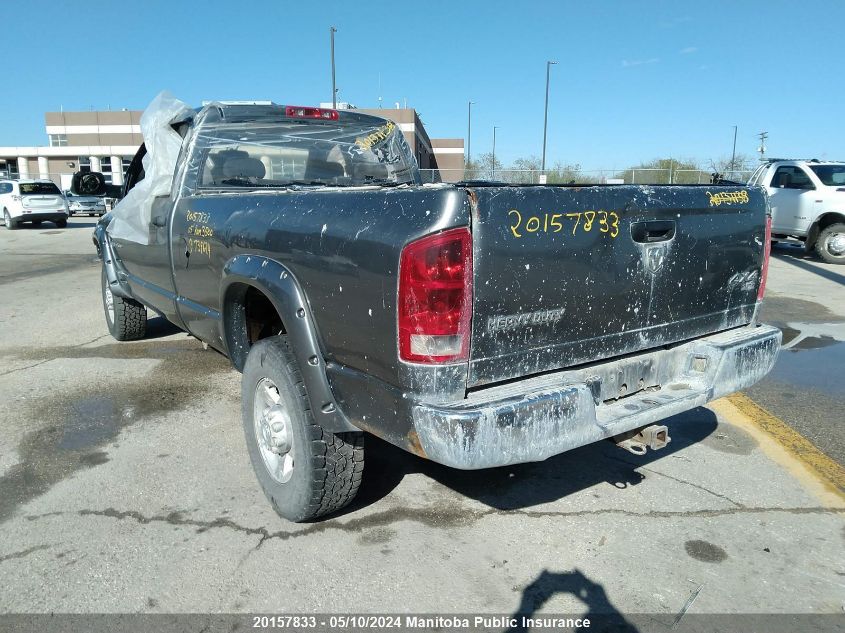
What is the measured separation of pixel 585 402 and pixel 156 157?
3.50m

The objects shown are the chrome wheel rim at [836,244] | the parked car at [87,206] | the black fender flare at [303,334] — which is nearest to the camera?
the black fender flare at [303,334]

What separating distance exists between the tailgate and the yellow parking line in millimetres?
1098

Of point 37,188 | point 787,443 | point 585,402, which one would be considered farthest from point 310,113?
point 37,188

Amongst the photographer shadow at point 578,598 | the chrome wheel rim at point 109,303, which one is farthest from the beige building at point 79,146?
the photographer shadow at point 578,598

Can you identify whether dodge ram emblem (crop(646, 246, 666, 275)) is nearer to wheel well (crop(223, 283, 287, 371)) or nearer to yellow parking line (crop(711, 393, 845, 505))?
yellow parking line (crop(711, 393, 845, 505))

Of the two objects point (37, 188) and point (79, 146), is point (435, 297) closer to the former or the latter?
point (37, 188)

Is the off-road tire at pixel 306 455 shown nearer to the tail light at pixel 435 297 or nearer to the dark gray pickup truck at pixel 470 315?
the dark gray pickup truck at pixel 470 315

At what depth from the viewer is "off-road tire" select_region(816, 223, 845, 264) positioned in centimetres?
1334

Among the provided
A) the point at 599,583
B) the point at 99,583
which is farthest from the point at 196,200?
the point at 599,583

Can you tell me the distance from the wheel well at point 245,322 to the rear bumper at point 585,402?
1.53 m

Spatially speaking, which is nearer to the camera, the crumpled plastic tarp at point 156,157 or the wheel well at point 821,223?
the crumpled plastic tarp at point 156,157

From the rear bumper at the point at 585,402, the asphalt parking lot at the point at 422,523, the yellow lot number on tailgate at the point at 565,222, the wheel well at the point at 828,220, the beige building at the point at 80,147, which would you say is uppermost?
the beige building at the point at 80,147

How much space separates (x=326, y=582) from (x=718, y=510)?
1.96 meters

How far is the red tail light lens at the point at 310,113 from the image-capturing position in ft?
15.1
